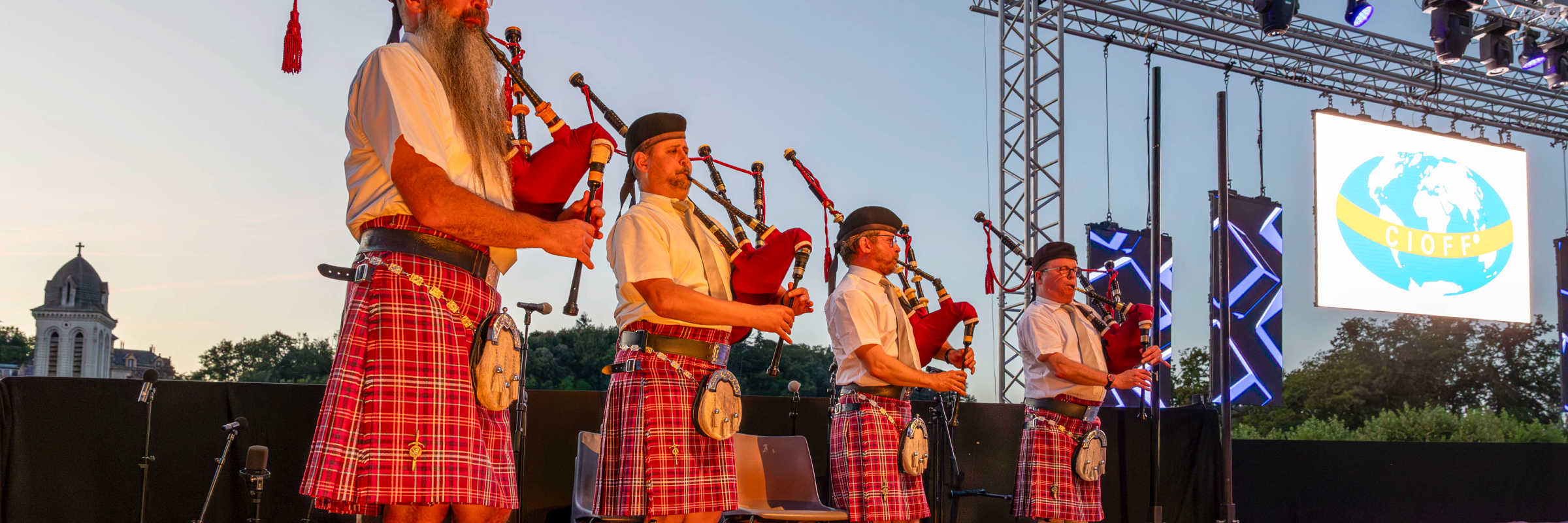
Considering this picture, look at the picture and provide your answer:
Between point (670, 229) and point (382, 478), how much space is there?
1.06 m

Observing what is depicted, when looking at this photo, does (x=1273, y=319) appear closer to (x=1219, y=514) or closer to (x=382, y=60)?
(x=1219, y=514)

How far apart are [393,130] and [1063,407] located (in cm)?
306

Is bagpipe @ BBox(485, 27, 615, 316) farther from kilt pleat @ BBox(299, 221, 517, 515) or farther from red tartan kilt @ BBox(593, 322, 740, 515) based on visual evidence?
red tartan kilt @ BBox(593, 322, 740, 515)

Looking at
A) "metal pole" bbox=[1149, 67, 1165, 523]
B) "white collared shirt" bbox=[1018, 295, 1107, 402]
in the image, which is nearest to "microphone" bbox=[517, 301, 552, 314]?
"white collared shirt" bbox=[1018, 295, 1107, 402]

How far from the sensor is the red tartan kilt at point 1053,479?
383 centimetres

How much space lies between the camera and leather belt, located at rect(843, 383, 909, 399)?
10.4 ft

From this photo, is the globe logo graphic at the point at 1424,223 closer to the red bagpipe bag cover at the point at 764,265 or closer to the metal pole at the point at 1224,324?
the metal pole at the point at 1224,324

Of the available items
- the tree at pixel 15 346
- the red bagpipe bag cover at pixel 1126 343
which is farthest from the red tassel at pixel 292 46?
the tree at pixel 15 346

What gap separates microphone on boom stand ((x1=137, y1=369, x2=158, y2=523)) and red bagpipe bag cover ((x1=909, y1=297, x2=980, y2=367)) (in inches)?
86.2

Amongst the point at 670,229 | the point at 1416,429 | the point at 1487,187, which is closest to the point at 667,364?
the point at 670,229

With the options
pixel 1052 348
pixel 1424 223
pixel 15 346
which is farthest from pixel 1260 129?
pixel 15 346

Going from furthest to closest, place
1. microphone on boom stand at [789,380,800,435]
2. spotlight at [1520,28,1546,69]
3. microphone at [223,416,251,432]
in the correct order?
spotlight at [1520,28,1546,69] → microphone on boom stand at [789,380,800,435] → microphone at [223,416,251,432]

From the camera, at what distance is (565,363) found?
4535 millimetres

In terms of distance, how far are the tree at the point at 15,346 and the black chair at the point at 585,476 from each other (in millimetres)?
6419
